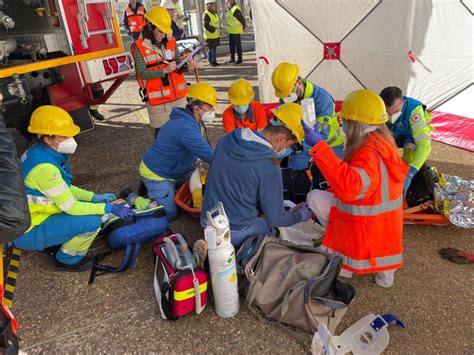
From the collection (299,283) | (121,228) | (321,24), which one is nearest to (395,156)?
(299,283)

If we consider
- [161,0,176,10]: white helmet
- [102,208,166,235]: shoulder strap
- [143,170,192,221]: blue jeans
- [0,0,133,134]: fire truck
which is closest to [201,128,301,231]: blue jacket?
[102,208,166,235]: shoulder strap

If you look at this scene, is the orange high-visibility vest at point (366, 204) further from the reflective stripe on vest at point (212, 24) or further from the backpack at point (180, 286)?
the reflective stripe on vest at point (212, 24)

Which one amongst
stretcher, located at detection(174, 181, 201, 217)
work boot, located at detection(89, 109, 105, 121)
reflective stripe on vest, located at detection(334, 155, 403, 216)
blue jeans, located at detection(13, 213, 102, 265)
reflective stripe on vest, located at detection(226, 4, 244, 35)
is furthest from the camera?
reflective stripe on vest, located at detection(226, 4, 244, 35)

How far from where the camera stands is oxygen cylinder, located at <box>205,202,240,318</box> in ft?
6.47

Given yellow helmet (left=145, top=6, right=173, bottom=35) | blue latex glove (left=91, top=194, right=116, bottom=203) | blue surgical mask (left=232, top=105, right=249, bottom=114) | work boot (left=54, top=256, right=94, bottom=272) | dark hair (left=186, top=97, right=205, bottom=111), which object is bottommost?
work boot (left=54, top=256, right=94, bottom=272)

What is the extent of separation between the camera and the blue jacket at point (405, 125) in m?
3.13

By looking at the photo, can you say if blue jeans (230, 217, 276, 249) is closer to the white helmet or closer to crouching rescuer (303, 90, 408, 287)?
crouching rescuer (303, 90, 408, 287)

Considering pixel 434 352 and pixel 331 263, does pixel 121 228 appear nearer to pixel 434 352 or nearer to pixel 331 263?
pixel 331 263

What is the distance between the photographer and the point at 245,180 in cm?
225

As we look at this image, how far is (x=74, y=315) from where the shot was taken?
7.93 feet

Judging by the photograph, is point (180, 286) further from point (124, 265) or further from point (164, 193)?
point (164, 193)

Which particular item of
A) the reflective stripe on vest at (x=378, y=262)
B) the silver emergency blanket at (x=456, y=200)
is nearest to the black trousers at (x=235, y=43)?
the silver emergency blanket at (x=456, y=200)

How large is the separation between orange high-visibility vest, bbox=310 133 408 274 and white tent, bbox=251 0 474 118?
3.48 meters

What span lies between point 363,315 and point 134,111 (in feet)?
18.2
